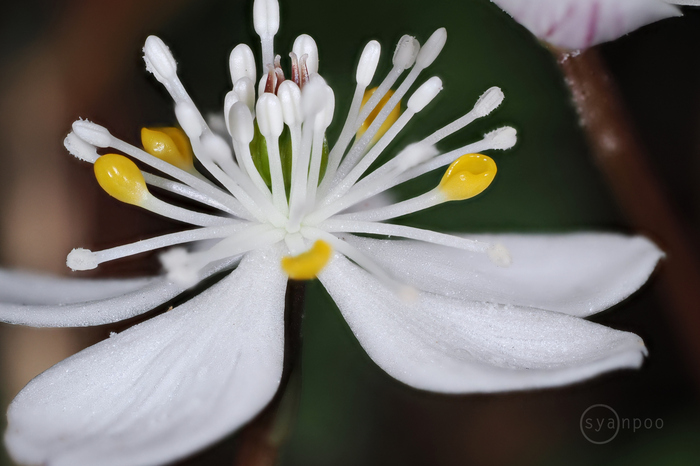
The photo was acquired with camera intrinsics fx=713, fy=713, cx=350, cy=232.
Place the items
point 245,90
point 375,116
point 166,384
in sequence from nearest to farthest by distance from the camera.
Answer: point 166,384, point 245,90, point 375,116

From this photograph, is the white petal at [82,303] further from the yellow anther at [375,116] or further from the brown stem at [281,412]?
the yellow anther at [375,116]

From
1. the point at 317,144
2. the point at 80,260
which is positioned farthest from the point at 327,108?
the point at 80,260

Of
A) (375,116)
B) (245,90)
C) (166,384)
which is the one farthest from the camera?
(375,116)

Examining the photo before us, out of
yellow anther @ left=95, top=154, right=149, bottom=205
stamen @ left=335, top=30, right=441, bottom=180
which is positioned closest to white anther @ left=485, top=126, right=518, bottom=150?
stamen @ left=335, top=30, right=441, bottom=180

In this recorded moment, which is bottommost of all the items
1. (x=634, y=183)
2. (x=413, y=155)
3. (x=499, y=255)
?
(x=634, y=183)

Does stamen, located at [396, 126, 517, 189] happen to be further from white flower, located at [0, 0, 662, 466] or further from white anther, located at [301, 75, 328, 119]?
white anther, located at [301, 75, 328, 119]

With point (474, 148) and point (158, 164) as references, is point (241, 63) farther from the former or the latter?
point (474, 148)

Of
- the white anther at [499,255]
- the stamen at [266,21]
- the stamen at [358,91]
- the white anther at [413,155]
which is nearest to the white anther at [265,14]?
the stamen at [266,21]
